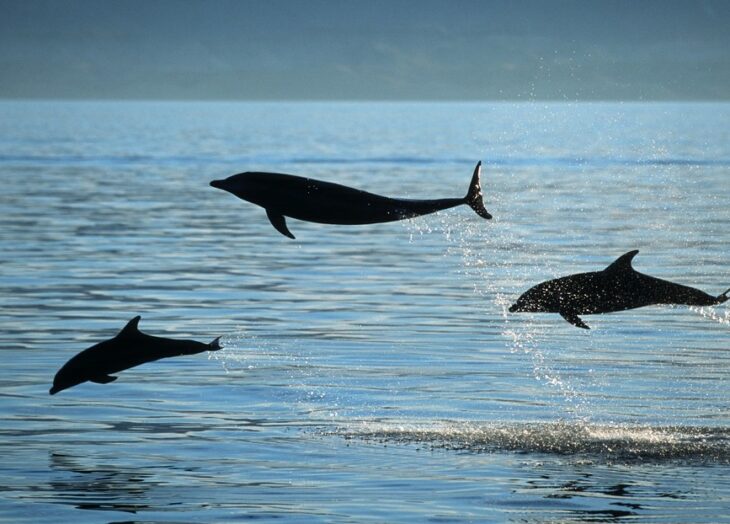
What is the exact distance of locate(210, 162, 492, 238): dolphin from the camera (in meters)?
12.3

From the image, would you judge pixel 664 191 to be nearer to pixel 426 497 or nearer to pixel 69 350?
pixel 69 350

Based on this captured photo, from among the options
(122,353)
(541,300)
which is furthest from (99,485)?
(541,300)

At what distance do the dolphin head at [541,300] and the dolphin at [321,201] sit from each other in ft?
6.24

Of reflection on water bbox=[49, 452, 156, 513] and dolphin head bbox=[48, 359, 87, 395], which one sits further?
dolphin head bbox=[48, 359, 87, 395]

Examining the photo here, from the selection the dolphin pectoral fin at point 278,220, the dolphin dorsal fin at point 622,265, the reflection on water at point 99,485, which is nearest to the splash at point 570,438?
the dolphin dorsal fin at point 622,265

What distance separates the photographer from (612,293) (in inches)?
543

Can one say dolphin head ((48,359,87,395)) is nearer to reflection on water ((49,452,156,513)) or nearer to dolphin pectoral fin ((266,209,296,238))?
reflection on water ((49,452,156,513))

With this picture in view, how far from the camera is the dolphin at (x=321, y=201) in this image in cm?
1228

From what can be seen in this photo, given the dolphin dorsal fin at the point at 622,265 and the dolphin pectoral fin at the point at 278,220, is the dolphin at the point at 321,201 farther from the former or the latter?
the dolphin dorsal fin at the point at 622,265

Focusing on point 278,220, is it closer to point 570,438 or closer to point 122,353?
point 122,353

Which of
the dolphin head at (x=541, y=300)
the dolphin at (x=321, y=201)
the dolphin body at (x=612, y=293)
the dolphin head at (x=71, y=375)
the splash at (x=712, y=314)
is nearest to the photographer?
the dolphin at (x=321, y=201)

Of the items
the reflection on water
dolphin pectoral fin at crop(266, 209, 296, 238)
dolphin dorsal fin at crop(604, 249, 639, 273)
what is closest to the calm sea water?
the reflection on water

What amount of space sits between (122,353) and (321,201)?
263 cm

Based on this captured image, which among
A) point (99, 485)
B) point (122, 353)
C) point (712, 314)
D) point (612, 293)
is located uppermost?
point (612, 293)
